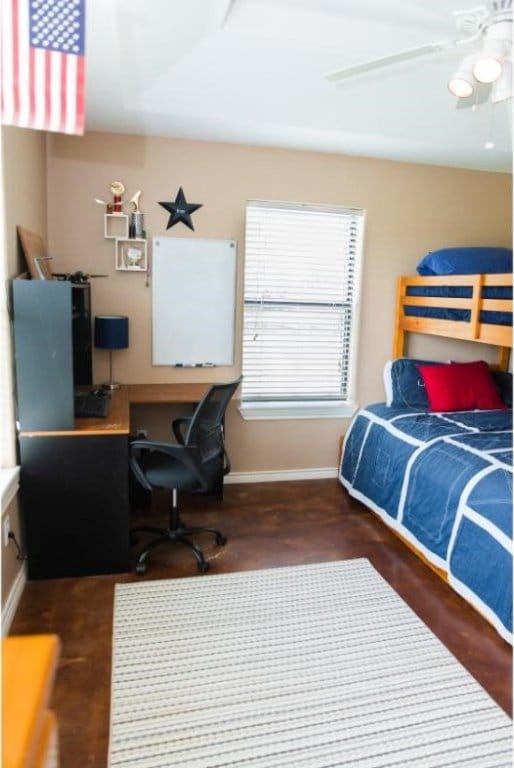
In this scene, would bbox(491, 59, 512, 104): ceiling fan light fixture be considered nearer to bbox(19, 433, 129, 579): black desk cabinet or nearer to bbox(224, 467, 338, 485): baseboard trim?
bbox(19, 433, 129, 579): black desk cabinet

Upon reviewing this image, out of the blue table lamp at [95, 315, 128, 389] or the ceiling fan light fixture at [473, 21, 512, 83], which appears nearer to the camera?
the ceiling fan light fixture at [473, 21, 512, 83]

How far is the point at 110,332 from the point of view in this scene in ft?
10.5

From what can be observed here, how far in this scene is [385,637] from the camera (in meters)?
2.19

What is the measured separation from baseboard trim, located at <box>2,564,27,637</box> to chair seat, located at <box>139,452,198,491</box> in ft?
2.42

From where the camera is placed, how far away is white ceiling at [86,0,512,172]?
224 cm

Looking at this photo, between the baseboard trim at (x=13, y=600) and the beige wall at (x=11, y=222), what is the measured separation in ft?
0.09

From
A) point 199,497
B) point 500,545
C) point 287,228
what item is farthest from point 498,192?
point 199,497

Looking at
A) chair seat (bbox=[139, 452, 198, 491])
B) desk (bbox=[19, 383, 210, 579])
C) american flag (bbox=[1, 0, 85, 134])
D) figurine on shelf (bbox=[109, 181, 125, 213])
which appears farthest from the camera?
figurine on shelf (bbox=[109, 181, 125, 213])

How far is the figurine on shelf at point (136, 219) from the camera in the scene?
3.35m

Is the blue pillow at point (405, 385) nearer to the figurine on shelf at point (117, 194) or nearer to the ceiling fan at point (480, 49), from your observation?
the ceiling fan at point (480, 49)

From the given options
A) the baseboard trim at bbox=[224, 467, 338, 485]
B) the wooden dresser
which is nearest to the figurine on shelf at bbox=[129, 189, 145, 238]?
the baseboard trim at bbox=[224, 467, 338, 485]

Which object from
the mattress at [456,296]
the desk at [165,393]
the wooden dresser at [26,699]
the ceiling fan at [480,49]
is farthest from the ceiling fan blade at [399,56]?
the wooden dresser at [26,699]

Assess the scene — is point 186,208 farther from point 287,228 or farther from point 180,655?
point 180,655

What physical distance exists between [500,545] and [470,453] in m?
0.61
